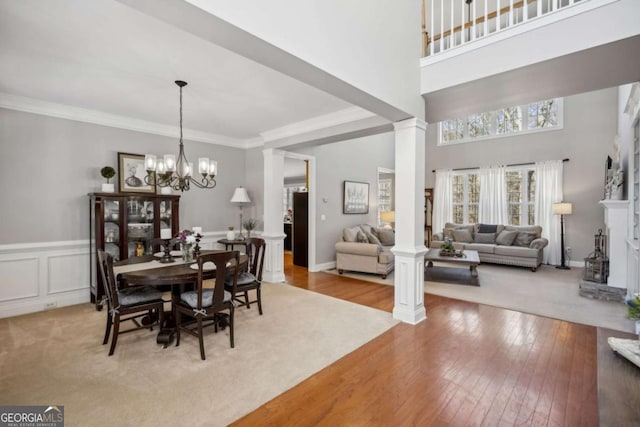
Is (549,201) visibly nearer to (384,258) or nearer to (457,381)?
(384,258)

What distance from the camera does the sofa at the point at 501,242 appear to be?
247 inches

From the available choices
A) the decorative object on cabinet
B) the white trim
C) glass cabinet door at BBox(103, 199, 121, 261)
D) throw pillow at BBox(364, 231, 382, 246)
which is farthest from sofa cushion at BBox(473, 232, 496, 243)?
the decorative object on cabinet

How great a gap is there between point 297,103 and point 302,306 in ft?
8.56

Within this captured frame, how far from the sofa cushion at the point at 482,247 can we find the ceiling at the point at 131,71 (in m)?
4.84

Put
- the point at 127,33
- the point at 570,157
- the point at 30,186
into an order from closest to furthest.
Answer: the point at 127,33 < the point at 30,186 < the point at 570,157

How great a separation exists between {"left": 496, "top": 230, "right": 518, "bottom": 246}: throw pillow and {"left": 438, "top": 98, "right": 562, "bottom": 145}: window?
257cm

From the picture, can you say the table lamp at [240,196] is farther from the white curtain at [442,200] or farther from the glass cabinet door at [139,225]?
the white curtain at [442,200]

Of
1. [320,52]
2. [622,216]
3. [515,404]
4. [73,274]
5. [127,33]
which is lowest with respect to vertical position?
[515,404]

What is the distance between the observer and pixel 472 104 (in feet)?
11.3

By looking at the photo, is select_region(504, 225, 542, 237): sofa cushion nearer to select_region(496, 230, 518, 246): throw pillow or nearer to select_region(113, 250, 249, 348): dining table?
select_region(496, 230, 518, 246): throw pillow

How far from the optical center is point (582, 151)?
262 inches

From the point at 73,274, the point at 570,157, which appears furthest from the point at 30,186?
the point at 570,157

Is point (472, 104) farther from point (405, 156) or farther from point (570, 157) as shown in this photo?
point (570, 157)

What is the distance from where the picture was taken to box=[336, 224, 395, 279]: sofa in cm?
549
